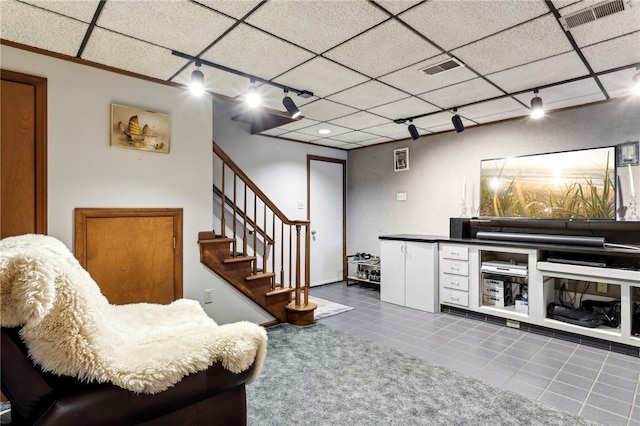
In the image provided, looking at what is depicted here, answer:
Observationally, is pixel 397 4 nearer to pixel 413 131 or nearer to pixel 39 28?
pixel 39 28

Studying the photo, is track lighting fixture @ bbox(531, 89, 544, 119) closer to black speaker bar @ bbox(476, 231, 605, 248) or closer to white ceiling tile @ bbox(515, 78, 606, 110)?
white ceiling tile @ bbox(515, 78, 606, 110)

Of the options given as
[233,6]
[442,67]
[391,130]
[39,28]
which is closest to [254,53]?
[233,6]

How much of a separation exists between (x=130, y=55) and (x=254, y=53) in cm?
92

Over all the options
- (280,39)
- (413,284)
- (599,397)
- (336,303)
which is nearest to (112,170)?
(280,39)

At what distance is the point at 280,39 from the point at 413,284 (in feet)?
11.1

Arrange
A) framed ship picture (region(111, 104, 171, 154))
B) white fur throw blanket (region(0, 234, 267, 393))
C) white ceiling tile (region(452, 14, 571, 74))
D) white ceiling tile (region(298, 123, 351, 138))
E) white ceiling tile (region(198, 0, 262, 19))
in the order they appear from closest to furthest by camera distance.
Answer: white fur throw blanket (region(0, 234, 267, 393)) → white ceiling tile (region(198, 0, 262, 19)) → white ceiling tile (region(452, 14, 571, 74)) → framed ship picture (region(111, 104, 171, 154)) → white ceiling tile (region(298, 123, 351, 138))

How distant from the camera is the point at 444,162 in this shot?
4.90 metres

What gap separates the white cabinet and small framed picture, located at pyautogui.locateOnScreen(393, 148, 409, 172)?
1323 mm

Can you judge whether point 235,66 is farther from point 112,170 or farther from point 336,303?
point 336,303

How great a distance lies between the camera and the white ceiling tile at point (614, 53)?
7.52 feet

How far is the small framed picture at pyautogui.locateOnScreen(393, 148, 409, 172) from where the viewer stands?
538cm

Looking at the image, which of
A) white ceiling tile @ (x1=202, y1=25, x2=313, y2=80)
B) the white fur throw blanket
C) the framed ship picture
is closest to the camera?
the white fur throw blanket

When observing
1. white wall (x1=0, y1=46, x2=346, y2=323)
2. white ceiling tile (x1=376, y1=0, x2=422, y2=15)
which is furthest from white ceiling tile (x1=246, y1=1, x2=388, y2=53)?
white wall (x1=0, y1=46, x2=346, y2=323)

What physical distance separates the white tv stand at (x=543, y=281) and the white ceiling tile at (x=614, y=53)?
1568 mm
